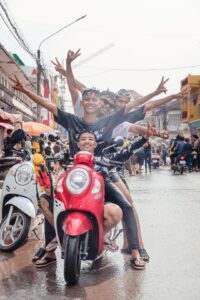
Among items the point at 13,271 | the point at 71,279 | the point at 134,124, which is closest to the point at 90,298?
the point at 71,279

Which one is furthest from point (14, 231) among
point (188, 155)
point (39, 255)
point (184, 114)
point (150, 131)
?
point (184, 114)

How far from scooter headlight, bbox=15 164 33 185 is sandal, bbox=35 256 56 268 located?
1.10 meters

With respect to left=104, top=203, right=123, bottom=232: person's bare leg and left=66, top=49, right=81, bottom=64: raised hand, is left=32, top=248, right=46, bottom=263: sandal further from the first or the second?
left=66, top=49, right=81, bottom=64: raised hand

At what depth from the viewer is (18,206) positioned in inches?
225

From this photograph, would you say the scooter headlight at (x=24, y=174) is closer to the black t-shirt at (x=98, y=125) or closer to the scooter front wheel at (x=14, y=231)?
the scooter front wheel at (x=14, y=231)

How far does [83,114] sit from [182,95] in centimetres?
107

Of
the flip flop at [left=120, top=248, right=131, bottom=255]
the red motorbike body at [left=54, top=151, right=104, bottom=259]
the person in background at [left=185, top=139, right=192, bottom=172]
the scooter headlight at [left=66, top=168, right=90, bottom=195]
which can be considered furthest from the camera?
the person in background at [left=185, top=139, right=192, bottom=172]

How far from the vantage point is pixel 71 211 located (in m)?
4.41

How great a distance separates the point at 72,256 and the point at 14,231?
172 centimetres

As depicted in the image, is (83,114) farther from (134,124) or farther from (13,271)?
(13,271)

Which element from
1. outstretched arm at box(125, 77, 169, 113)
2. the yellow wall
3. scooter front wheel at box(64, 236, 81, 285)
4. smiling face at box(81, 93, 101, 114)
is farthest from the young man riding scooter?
the yellow wall

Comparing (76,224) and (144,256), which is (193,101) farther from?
(76,224)

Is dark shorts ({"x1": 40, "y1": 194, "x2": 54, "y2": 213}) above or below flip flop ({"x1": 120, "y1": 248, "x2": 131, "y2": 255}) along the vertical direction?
above

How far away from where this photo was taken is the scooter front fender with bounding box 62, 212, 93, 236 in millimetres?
4219
